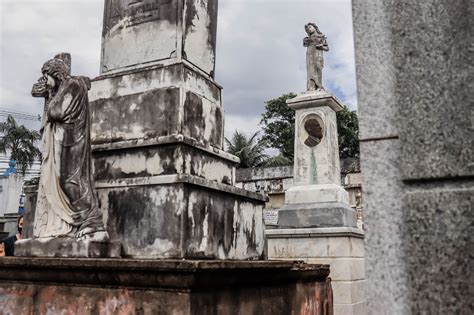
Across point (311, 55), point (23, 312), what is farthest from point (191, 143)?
point (311, 55)

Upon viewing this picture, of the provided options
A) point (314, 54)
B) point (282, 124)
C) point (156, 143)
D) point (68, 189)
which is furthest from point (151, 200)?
point (282, 124)

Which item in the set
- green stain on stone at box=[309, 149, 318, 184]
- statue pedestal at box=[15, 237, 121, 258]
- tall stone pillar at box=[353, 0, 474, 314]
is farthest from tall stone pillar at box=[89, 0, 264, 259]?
green stain on stone at box=[309, 149, 318, 184]

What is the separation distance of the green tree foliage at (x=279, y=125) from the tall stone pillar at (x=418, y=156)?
3277cm

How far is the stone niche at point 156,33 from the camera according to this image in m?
4.35

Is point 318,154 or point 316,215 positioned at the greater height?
point 318,154

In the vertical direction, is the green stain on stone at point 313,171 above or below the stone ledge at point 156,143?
above

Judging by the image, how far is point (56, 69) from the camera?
13.3ft

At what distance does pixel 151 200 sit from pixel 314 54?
7115 mm

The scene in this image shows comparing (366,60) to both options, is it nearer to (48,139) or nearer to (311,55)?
(48,139)

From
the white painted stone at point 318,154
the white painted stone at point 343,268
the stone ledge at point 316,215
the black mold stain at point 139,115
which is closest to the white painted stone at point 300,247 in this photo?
the white painted stone at point 343,268

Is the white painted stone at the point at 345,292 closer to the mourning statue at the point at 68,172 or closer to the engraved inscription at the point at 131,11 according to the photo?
the mourning statue at the point at 68,172

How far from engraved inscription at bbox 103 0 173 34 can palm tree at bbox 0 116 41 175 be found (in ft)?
99.2

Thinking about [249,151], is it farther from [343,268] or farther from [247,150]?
[343,268]

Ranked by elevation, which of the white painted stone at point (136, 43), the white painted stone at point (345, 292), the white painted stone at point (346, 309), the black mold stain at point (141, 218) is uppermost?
the white painted stone at point (136, 43)
